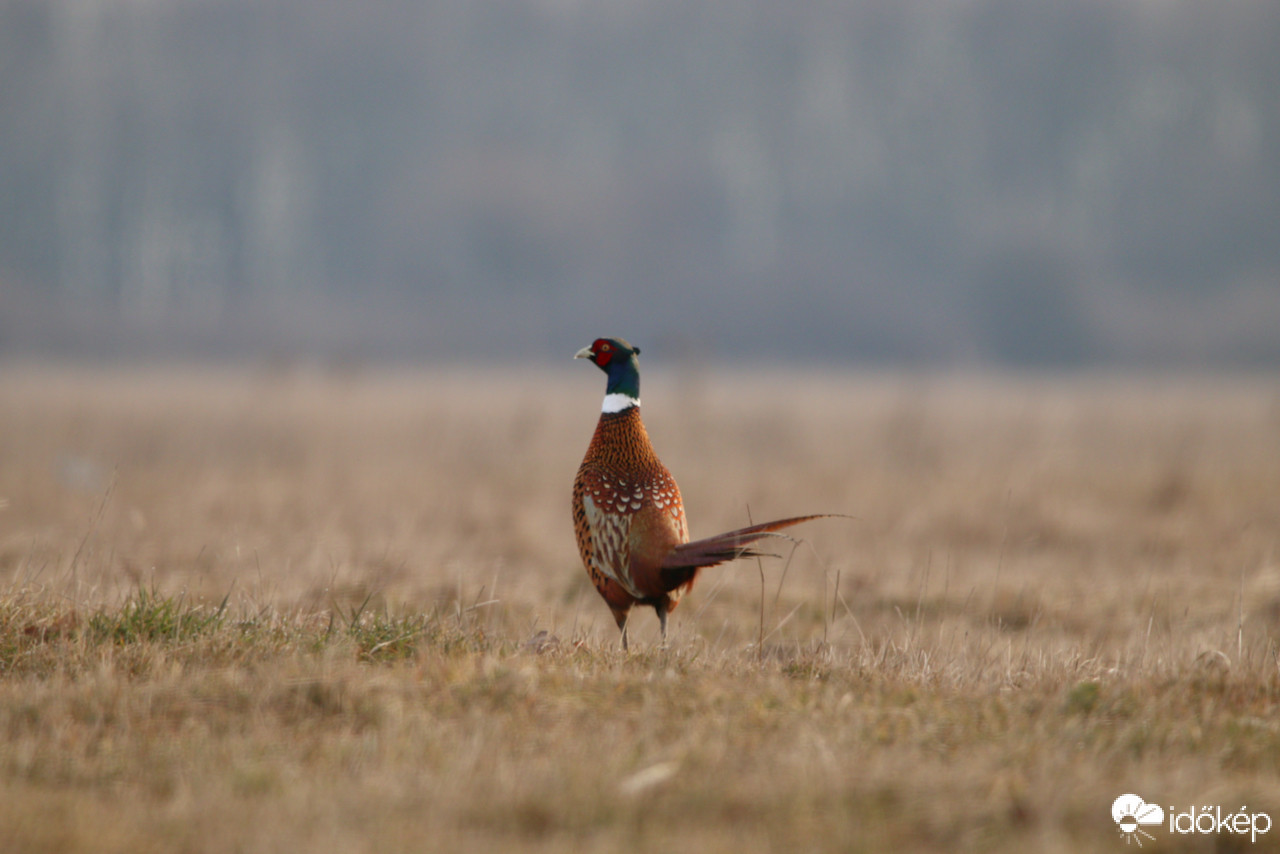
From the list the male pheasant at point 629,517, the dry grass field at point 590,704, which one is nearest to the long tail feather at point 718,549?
the male pheasant at point 629,517

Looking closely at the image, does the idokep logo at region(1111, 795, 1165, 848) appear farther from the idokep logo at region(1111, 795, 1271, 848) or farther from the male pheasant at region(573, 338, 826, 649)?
the male pheasant at region(573, 338, 826, 649)

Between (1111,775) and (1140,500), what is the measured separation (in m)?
11.8

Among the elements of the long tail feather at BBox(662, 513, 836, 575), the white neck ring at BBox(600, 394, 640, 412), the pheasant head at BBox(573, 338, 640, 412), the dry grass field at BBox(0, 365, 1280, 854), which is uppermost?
the pheasant head at BBox(573, 338, 640, 412)

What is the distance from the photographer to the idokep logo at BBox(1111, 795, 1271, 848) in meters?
3.17

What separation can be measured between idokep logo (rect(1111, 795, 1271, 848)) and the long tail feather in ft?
6.52

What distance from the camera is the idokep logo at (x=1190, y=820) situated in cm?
317

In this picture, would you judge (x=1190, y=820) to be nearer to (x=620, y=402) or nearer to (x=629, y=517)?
(x=629, y=517)

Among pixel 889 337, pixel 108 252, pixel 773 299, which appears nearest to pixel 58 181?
pixel 108 252

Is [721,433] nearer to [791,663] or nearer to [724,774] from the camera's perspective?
[791,663]

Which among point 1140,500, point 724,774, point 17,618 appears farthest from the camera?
point 1140,500

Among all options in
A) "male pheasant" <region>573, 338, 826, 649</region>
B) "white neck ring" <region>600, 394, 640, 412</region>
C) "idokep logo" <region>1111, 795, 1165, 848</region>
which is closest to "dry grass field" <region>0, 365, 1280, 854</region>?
"idokep logo" <region>1111, 795, 1165, 848</region>

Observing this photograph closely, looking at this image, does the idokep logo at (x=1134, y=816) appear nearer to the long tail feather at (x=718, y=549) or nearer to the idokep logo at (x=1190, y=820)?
the idokep logo at (x=1190, y=820)

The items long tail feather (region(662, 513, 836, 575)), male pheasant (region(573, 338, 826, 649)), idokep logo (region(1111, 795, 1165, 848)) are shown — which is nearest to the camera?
idokep logo (region(1111, 795, 1165, 848))

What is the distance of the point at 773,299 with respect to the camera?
120 m
